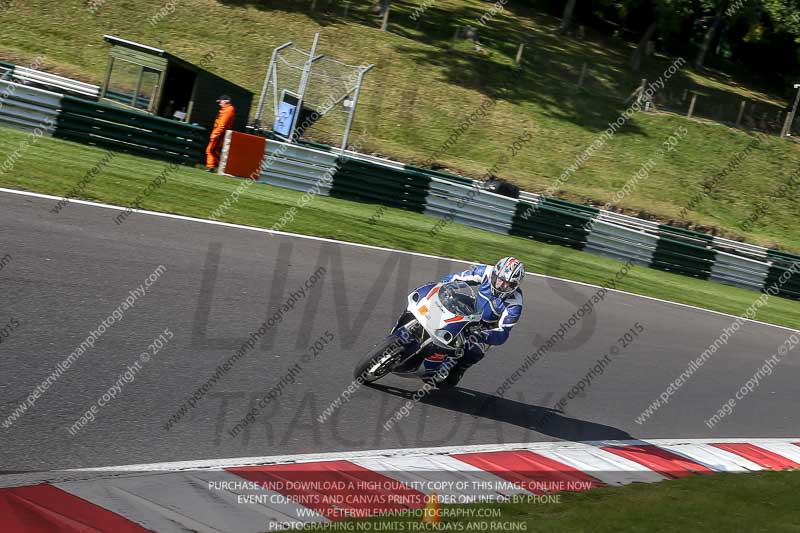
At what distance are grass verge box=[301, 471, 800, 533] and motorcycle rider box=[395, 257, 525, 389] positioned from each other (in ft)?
6.04

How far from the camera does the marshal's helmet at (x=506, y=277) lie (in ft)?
28.3

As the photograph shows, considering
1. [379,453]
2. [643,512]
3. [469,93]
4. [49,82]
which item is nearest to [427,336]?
[379,453]

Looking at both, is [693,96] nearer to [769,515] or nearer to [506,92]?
[506,92]

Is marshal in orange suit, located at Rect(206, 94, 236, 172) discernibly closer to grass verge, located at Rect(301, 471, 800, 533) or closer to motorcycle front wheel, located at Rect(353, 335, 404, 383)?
motorcycle front wheel, located at Rect(353, 335, 404, 383)

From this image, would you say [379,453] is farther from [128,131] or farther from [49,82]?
[49,82]

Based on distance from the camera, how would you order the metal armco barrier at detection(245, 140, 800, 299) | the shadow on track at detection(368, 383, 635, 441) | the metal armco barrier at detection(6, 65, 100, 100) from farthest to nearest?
the metal armco barrier at detection(6, 65, 100, 100) < the metal armco barrier at detection(245, 140, 800, 299) < the shadow on track at detection(368, 383, 635, 441)

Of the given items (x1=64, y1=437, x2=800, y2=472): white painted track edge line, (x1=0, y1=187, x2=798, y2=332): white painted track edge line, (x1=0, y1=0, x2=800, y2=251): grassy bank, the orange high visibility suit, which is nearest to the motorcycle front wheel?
(x1=64, y1=437, x2=800, y2=472): white painted track edge line

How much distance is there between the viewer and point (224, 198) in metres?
16.7

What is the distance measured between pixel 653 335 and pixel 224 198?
7.88 m

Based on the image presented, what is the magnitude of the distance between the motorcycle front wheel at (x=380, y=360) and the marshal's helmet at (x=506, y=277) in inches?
42.1

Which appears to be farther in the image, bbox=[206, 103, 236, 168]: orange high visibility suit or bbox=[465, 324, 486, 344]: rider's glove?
bbox=[206, 103, 236, 168]: orange high visibility suit

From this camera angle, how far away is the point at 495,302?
8852 mm

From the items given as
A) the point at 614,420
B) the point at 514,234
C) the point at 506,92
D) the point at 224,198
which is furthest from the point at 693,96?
the point at 614,420

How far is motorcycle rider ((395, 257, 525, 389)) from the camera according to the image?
8648 millimetres
